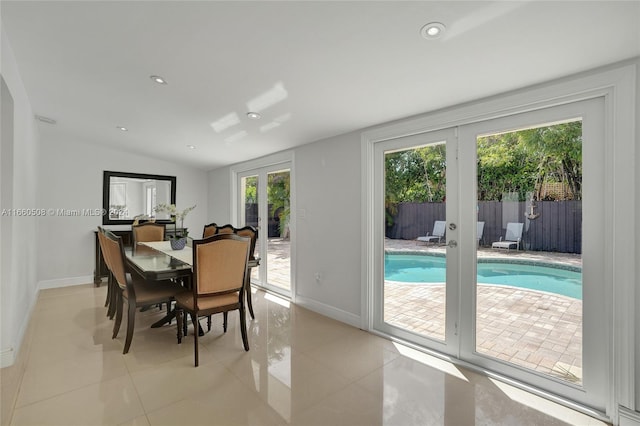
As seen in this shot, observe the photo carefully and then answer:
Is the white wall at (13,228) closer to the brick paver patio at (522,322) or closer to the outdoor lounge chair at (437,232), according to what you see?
the brick paver patio at (522,322)

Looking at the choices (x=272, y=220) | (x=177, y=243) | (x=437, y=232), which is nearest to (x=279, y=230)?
(x=272, y=220)

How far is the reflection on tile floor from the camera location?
1.82 meters

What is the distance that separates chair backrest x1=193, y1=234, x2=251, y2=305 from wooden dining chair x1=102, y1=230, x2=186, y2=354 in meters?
0.55

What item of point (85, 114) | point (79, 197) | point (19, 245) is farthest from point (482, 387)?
point (79, 197)

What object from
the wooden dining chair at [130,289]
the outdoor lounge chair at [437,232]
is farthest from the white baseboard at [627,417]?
the wooden dining chair at [130,289]

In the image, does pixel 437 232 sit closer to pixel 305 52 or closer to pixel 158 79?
pixel 305 52

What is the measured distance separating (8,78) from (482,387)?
4172 mm

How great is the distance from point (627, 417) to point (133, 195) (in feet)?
21.8

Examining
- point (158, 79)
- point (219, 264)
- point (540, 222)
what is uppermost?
point (158, 79)

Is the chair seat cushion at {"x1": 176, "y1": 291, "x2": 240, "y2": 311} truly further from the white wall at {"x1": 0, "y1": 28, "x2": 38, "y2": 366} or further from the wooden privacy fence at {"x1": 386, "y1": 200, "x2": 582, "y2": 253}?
the wooden privacy fence at {"x1": 386, "y1": 200, "x2": 582, "y2": 253}

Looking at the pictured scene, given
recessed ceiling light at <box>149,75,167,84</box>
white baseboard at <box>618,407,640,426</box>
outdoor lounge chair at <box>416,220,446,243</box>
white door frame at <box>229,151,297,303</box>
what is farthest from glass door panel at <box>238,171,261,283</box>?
white baseboard at <box>618,407,640,426</box>

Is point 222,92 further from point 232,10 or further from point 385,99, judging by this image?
point 385,99

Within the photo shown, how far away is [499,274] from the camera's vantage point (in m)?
2.36

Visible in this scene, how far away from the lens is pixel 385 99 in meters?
2.52
